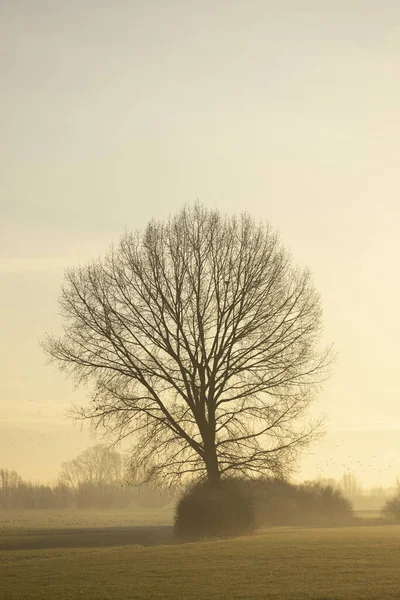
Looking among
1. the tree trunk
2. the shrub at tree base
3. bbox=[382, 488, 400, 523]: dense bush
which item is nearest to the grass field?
the shrub at tree base

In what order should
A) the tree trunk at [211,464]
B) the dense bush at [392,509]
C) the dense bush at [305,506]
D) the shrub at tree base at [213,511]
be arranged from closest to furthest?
the shrub at tree base at [213,511], the tree trunk at [211,464], the dense bush at [305,506], the dense bush at [392,509]

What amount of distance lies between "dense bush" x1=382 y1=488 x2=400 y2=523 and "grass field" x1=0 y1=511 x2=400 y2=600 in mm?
22615

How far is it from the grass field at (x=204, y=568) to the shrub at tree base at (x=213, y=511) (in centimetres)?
174

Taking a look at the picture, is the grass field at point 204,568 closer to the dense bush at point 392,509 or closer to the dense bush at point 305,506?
the dense bush at point 305,506

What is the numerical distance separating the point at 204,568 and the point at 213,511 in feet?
39.4

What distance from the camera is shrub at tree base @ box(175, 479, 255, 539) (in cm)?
3522

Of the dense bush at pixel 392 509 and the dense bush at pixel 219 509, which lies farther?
the dense bush at pixel 392 509

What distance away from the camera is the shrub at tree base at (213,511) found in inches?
1387

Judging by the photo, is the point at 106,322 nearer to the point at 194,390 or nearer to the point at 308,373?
the point at 194,390

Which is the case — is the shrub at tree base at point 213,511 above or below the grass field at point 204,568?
above

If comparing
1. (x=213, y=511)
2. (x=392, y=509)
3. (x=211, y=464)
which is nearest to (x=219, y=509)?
(x=213, y=511)

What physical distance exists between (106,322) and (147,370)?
3020mm

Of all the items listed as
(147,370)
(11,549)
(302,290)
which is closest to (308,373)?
(302,290)

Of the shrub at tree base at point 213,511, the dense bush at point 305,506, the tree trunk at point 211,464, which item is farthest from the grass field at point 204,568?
the dense bush at point 305,506
